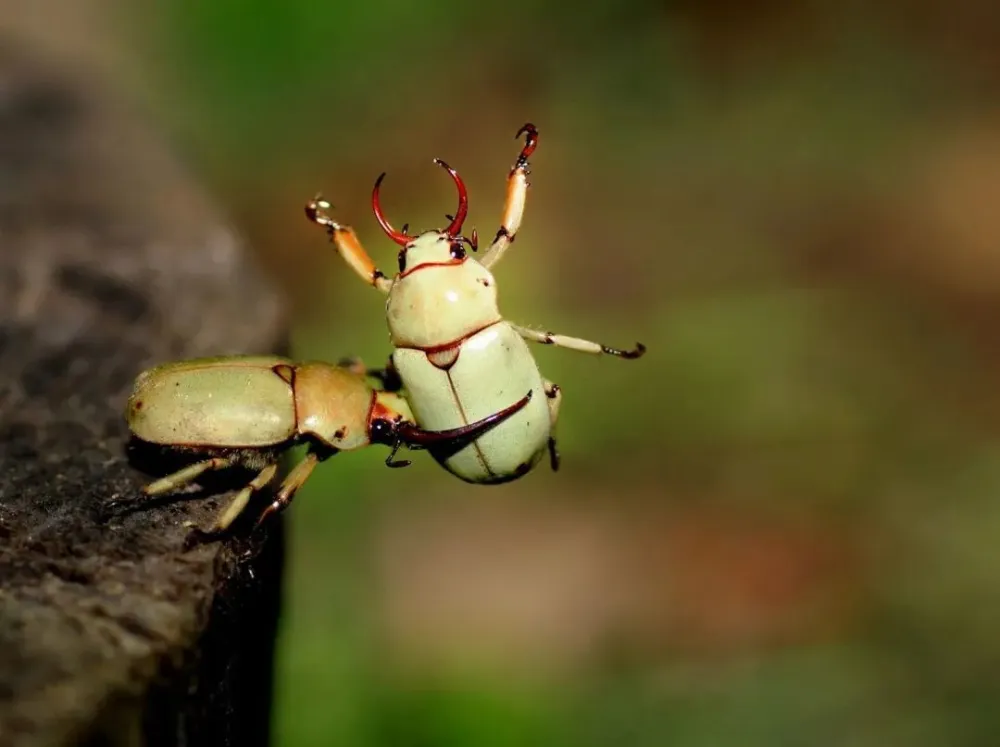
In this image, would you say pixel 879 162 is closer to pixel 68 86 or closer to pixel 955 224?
pixel 955 224

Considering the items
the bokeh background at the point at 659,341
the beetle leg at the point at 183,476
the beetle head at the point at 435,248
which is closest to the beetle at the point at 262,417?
the beetle leg at the point at 183,476

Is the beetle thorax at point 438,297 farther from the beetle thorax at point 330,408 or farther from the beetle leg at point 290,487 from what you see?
the beetle leg at point 290,487

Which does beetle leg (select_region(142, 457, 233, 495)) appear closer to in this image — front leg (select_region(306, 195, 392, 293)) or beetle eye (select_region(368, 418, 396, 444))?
beetle eye (select_region(368, 418, 396, 444))

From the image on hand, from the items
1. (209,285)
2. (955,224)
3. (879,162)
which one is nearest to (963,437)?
(955,224)

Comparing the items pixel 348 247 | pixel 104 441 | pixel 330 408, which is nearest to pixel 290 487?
pixel 330 408

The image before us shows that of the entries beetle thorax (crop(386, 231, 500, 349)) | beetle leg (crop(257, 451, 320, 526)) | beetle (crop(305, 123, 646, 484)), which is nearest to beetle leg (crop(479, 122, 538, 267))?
beetle (crop(305, 123, 646, 484))
